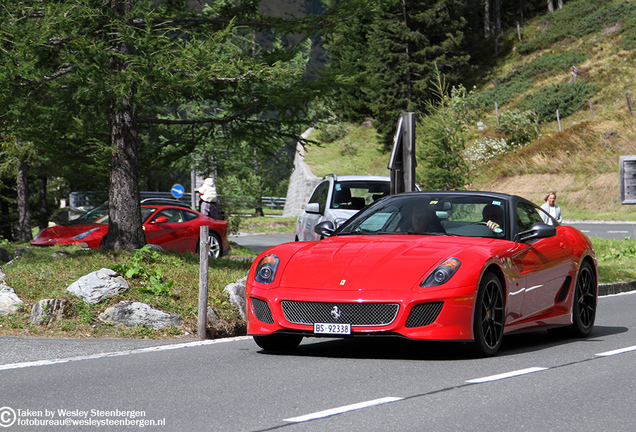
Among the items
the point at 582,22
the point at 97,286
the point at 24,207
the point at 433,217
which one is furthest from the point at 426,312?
the point at 582,22

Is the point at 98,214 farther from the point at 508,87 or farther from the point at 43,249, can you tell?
the point at 508,87

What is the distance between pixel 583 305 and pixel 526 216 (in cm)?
127

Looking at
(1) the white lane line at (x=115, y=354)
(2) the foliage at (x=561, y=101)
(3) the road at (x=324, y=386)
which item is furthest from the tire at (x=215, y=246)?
(2) the foliage at (x=561, y=101)

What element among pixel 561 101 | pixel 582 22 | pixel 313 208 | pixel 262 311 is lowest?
pixel 262 311

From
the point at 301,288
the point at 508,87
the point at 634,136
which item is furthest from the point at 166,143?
the point at 508,87

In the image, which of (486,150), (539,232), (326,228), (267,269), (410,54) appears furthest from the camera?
(410,54)

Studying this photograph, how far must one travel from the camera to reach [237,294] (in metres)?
10.7

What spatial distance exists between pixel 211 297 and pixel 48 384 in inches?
176

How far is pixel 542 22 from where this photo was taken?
77.2m

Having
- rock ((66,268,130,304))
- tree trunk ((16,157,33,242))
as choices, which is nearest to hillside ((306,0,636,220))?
tree trunk ((16,157,33,242))

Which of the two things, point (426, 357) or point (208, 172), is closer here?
point (426, 357)

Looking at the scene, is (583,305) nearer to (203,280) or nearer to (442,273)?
(442,273)

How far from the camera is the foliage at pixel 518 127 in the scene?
5169 cm

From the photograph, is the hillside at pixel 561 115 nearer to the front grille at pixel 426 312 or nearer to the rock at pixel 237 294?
the rock at pixel 237 294
